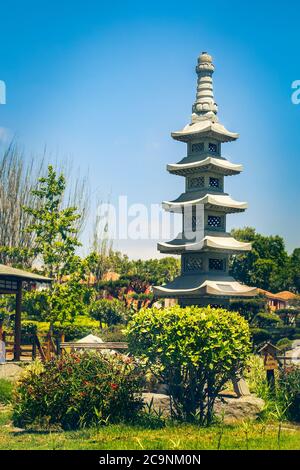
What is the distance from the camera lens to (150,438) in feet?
47.8

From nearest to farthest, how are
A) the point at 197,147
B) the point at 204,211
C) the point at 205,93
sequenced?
the point at 204,211, the point at 197,147, the point at 205,93

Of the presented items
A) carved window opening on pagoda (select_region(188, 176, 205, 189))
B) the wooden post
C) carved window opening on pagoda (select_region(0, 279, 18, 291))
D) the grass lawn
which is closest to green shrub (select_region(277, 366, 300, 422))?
the grass lawn

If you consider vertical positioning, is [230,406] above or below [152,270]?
below

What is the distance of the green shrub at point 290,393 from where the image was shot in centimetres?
1856

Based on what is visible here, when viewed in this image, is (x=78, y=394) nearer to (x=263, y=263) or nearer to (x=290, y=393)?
(x=290, y=393)

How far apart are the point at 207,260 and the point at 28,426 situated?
1587 centimetres

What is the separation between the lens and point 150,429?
15961mm

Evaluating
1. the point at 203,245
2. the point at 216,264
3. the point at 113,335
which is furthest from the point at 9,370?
the point at 113,335

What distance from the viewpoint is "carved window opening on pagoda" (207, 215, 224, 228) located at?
31.5 meters

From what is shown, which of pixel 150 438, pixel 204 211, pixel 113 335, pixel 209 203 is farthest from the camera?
pixel 113 335

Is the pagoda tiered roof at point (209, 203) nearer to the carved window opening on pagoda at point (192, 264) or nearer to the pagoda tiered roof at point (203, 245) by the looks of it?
the pagoda tiered roof at point (203, 245)

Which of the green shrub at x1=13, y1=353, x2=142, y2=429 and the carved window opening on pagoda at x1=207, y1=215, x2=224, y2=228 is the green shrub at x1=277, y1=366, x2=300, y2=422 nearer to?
the green shrub at x1=13, y1=353, x2=142, y2=429

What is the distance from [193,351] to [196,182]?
16183 millimetres
